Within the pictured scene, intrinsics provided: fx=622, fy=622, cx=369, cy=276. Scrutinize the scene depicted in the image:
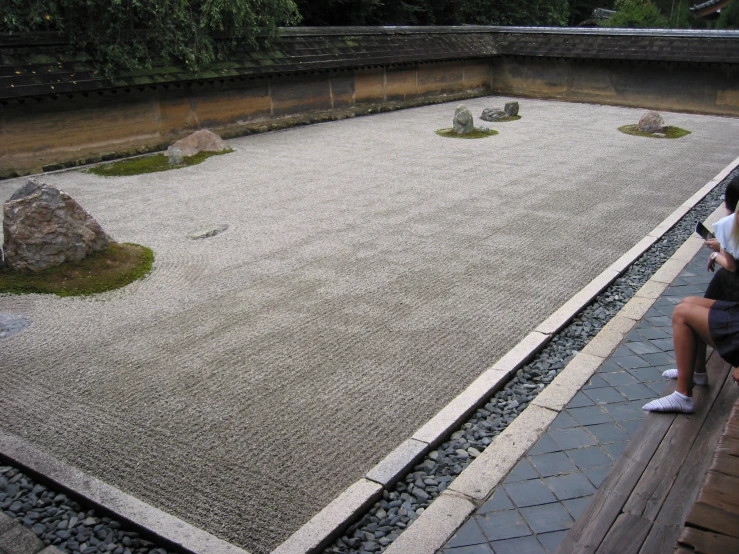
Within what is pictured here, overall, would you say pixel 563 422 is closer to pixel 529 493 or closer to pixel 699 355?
pixel 529 493

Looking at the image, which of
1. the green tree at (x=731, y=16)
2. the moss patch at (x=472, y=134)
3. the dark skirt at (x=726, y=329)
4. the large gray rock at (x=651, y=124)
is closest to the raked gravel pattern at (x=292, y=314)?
the dark skirt at (x=726, y=329)

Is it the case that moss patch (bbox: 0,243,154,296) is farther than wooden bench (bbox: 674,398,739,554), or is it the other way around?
moss patch (bbox: 0,243,154,296)

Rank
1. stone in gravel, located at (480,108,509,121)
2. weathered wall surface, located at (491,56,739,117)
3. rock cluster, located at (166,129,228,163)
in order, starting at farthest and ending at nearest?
1. weathered wall surface, located at (491,56,739,117)
2. stone in gravel, located at (480,108,509,121)
3. rock cluster, located at (166,129,228,163)

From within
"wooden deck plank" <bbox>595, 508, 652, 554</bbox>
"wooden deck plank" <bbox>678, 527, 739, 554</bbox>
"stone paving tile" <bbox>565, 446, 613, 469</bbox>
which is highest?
"wooden deck plank" <bbox>678, 527, 739, 554</bbox>

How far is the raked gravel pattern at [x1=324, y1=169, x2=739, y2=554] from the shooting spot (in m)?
3.32

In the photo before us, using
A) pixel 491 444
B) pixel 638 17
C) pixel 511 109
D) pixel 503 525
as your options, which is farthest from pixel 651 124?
pixel 638 17

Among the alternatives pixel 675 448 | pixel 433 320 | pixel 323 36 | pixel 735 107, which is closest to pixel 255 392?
pixel 433 320

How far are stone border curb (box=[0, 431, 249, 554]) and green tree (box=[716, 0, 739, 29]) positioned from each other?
36.8 m

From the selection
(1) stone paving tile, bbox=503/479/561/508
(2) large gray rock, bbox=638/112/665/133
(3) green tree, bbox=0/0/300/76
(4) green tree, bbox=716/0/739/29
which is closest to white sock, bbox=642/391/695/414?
(1) stone paving tile, bbox=503/479/561/508

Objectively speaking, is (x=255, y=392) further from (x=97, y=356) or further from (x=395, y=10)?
(x=395, y=10)

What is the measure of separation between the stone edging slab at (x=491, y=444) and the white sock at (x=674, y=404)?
0.61 m

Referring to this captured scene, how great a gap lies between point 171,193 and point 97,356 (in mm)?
5252

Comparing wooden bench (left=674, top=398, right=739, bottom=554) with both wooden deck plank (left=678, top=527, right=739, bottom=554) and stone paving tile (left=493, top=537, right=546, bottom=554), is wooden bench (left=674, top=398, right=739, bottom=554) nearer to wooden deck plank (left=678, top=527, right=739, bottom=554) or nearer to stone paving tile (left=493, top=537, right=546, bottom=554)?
wooden deck plank (left=678, top=527, right=739, bottom=554)

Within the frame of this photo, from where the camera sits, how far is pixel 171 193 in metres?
9.84
